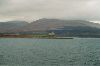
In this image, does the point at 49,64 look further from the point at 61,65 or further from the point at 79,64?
the point at 79,64

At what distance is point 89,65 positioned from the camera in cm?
6631

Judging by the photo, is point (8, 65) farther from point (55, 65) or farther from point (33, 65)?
point (55, 65)

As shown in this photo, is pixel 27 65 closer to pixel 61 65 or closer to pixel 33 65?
pixel 33 65

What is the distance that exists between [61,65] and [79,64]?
207 inches

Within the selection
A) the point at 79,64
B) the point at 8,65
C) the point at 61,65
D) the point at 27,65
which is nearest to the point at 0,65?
the point at 8,65

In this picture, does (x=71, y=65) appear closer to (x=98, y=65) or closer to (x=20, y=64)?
(x=98, y=65)

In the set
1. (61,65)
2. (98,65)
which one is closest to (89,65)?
(98,65)

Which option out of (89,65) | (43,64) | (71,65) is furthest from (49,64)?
(89,65)

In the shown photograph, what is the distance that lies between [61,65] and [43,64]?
4.68 metres

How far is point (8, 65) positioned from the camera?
64.0 m

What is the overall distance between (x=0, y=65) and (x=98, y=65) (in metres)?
24.0

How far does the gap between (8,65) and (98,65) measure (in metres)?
22.1

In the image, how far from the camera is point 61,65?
64938 mm

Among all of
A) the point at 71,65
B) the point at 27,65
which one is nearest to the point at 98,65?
the point at 71,65
